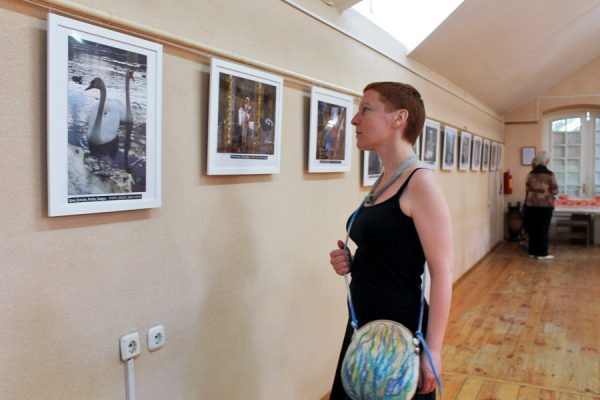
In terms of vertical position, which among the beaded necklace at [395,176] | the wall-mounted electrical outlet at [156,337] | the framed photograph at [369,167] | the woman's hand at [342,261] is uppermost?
the framed photograph at [369,167]

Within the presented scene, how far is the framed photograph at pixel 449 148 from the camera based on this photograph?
17.4 feet

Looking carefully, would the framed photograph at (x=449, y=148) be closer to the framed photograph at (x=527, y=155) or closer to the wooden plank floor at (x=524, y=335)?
the wooden plank floor at (x=524, y=335)

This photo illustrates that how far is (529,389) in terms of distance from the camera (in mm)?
3189

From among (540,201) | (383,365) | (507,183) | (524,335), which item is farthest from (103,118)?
(507,183)

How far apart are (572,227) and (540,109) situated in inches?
93.9

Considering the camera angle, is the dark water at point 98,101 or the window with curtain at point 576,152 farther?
the window with curtain at point 576,152

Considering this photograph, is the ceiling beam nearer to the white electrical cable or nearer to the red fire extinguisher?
the white electrical cable

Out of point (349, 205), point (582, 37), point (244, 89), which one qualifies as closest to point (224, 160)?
point (244, 89)

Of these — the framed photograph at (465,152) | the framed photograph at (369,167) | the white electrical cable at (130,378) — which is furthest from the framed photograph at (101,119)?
the framed photograph at (465,152)

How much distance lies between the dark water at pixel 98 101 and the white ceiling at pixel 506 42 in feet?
10.3

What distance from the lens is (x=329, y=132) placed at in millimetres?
2809

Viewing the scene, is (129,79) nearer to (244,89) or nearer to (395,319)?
(244,89)

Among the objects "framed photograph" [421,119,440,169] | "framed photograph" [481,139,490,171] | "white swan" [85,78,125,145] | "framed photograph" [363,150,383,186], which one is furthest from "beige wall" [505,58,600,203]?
"white swan" [85,78,125,145]

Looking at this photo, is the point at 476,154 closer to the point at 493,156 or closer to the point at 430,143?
the point at 493,156
